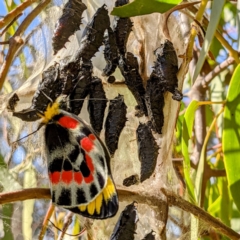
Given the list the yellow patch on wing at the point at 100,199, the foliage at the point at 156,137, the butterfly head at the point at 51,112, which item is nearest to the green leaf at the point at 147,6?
the foliage at the point at 156,137

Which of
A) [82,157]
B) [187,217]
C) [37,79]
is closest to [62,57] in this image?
[37,79]

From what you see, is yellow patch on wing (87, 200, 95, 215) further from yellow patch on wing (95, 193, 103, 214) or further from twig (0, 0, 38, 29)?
twig (0, 0, 38, 29)

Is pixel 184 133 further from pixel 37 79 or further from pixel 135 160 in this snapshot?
pixel 37 79

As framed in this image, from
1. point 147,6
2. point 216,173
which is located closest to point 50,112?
point 147,6

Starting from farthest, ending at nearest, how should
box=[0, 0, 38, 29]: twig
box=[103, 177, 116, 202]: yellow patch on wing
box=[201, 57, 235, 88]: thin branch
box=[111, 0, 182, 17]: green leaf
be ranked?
1. box=[201, 57, 235, 88]: thin branch
2. box=[0, 0, 38, 29]: twig
3. box=[111, 0, 182, 17]: green leaf
4. box=[103, 177, 116, 202]: yellow patch on wing

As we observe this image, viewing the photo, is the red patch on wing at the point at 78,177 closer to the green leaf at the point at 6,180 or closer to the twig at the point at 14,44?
the twig at the point at 14,44

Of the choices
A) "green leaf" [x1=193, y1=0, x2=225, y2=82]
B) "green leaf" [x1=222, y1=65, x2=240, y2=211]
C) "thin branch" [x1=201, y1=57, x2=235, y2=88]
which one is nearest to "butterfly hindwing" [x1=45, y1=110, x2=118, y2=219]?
"green leaf" [x1=193, y1=0, x2=225, y2=82]
